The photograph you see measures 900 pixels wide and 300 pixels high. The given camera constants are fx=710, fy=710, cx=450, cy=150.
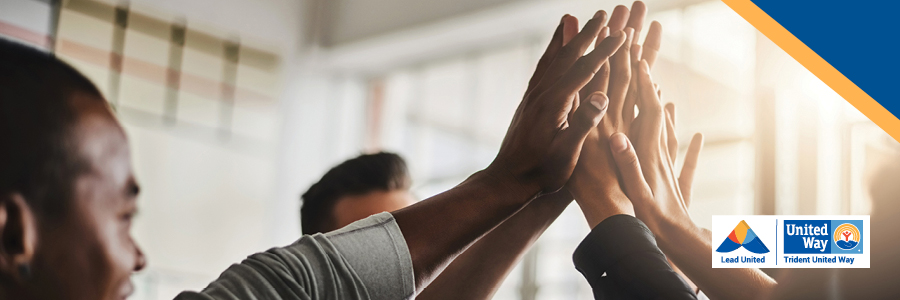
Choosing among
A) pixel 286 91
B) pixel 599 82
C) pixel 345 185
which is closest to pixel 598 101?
pixel 599 82

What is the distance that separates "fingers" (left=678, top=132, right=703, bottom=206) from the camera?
3.03 feet

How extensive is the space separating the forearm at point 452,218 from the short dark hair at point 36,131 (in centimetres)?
25

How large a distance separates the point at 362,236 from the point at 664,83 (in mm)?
661

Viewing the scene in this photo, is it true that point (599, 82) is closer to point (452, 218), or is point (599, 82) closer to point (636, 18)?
point (636, 18)

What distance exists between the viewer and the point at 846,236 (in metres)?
0.77

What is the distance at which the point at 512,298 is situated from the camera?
2.14 m

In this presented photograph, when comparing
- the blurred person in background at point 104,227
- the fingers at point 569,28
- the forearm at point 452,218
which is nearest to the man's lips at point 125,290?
the blurred person in background at point 104,227

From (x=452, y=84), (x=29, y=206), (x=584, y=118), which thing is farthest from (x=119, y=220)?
(x=452, y=84)

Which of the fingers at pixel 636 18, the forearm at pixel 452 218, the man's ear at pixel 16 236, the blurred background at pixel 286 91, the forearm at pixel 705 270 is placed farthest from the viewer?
the blurred background at pixel 286 91

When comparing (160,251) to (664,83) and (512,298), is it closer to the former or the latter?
(512,298)

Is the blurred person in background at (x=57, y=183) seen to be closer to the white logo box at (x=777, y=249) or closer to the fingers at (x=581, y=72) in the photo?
the fingers at (x=581, y=72)

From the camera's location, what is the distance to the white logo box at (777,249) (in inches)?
29.5

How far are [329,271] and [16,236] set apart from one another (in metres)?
0.20

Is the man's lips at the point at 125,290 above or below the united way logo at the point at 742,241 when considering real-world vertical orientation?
below
